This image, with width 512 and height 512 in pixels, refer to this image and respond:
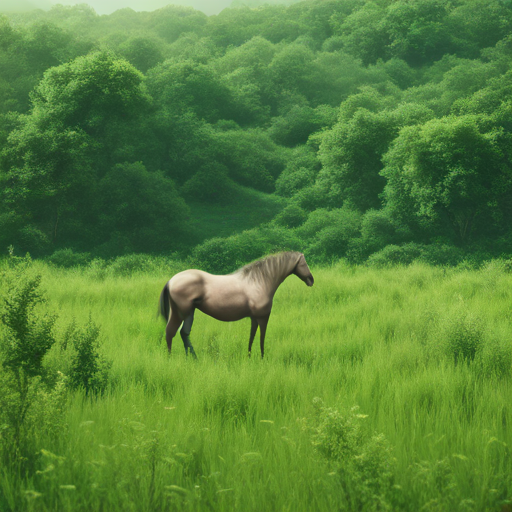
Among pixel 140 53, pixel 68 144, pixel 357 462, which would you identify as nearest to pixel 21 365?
pixel 357 462

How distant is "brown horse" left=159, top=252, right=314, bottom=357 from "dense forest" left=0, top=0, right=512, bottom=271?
15.5 meters

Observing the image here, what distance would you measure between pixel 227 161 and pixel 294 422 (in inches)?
1252

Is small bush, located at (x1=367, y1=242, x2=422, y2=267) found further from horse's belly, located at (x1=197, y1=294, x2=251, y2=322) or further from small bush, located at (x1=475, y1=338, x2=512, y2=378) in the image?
horse's belly, located at (x1=197, y1=294, x2=251, y2=322)

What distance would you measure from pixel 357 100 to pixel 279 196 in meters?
8.67

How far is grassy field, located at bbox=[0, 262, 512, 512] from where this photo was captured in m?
3.04

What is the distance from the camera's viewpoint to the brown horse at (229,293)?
6082mm

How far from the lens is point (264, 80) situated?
162 ft

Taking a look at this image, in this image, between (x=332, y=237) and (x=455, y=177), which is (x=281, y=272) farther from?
(x=332, y=237)

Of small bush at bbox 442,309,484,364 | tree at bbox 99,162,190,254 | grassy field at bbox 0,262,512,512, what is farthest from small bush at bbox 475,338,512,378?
tree at bbox 99,162,190,254

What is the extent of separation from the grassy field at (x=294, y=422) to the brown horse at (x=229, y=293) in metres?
0.55

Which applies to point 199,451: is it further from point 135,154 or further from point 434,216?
point 135,154

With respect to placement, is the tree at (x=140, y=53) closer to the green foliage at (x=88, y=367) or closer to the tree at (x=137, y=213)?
the tree at (x=137, y=213)

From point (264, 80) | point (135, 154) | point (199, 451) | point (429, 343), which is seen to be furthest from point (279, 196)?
point (199, 451)

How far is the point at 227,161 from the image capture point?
3469 cm
